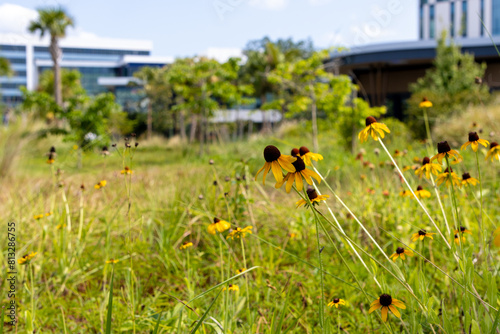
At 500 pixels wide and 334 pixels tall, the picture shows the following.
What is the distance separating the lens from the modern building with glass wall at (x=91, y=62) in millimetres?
59000

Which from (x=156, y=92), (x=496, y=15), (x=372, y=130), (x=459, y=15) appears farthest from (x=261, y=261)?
(x=496, y=15)

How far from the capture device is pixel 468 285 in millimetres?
1062

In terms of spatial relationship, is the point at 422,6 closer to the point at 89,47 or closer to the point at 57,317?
the point at 57,317

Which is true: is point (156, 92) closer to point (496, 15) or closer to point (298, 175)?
point (298, 175)

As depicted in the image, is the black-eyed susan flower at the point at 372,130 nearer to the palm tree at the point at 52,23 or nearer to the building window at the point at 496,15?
the palm tree at the point at 52,23

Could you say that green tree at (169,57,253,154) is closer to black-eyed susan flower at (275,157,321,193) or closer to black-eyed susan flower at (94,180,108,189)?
black-eyed susan flower at (94,180,108,189)

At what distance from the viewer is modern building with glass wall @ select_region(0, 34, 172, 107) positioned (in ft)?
194

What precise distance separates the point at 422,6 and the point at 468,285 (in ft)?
144

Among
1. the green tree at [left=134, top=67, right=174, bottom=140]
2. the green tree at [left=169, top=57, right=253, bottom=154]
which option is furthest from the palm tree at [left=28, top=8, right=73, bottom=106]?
the green tree at [left=169, top=57, right=253, bottom=154]

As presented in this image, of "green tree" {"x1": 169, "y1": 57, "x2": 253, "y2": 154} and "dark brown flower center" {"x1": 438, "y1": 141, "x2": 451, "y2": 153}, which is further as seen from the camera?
"green tree" {"x1": 169, "y1": 57, "x2": 253, "y2": 154}

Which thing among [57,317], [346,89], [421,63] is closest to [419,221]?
[57,317]

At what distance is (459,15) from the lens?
3694cm

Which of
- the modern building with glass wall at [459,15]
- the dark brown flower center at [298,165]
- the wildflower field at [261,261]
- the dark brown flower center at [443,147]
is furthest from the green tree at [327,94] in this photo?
the modern building with glass wall at [459,15]

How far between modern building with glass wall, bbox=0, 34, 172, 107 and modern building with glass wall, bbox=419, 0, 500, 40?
3141 centimetres
